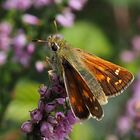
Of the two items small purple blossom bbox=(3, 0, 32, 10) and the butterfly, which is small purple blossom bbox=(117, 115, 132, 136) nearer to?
small purple blossom bbox=(3, 0, 32, 10)

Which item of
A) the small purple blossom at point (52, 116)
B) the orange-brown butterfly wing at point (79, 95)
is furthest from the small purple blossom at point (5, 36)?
the small purple blossom at point (52, 116)

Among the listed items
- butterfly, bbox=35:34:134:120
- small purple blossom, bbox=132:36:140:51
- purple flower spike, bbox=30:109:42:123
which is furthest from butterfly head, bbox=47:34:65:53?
small purple blossom, bbox=132:36:140:51

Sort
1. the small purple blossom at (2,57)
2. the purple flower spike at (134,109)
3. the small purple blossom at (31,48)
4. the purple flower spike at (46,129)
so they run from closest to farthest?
the purple flower spike at (46,129), the purple flower spike at (134,109), the small purple blossom at (31,48), the small purple blossom at (2,57)

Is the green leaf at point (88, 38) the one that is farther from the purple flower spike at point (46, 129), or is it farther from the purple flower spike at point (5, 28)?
the purple flower spike at point (46, 129)

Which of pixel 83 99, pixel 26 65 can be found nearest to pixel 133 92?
pixel 26 65

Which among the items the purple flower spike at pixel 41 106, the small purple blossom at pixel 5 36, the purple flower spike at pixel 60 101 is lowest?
the small purple blossom at pixel 5 36

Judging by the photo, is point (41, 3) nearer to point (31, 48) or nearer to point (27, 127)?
point (31, 48)

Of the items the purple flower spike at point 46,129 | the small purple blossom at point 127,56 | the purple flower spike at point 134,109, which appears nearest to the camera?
the purple flower spike at point 46,129

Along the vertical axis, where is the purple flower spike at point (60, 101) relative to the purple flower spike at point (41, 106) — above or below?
above
